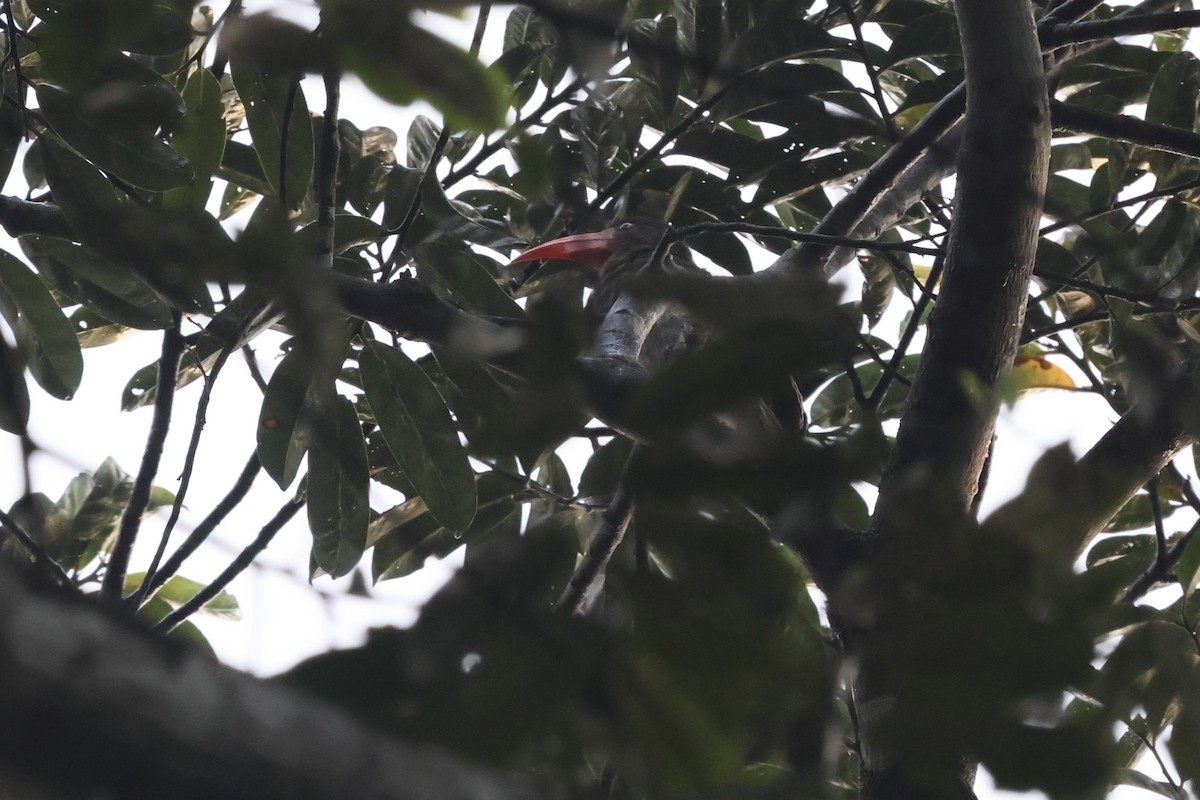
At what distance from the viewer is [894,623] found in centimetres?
44

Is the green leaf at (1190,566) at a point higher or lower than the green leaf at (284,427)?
higher

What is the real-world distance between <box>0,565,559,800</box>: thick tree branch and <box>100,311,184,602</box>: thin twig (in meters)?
1.28

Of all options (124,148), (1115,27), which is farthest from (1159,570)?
(124,148)

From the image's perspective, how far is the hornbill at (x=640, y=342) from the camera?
438mm

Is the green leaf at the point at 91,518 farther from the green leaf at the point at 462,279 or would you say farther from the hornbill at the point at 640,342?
the hornbill at the point at 640,342

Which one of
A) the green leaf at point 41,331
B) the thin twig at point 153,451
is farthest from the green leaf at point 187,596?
the green leaf at point 41,331

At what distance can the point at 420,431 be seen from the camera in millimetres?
1502

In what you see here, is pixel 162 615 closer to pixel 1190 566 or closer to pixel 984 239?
pixel 984 239

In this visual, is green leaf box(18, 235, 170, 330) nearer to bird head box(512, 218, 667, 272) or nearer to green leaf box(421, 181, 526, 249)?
green leaf box(421, 181, 526, 249)

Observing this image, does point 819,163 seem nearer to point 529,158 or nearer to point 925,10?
point 925,10

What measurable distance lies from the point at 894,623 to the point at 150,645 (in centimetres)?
30

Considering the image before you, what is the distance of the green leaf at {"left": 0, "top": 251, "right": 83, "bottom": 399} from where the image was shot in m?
1.46

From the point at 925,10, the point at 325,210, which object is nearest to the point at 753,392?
the point at 325,210

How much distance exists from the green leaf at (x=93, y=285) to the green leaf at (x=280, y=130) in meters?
0.24
